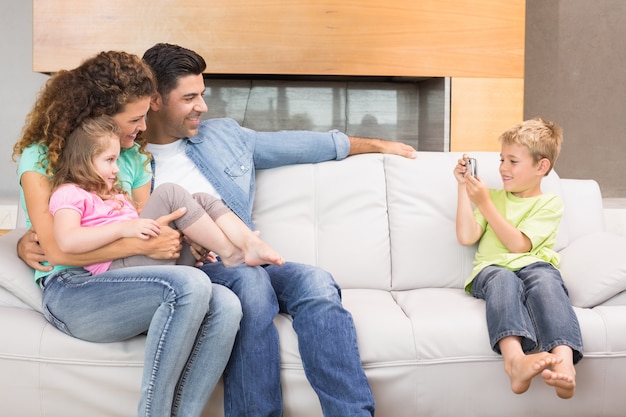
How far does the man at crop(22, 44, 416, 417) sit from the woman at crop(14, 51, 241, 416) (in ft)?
0.28

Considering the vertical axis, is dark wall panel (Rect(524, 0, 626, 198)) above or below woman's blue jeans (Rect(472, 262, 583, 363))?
above

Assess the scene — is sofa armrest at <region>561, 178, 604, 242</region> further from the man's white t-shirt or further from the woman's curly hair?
the woman's curly hair

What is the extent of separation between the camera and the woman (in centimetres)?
176

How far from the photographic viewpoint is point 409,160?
2598 millimetres

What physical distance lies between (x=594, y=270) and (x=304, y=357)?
925mm

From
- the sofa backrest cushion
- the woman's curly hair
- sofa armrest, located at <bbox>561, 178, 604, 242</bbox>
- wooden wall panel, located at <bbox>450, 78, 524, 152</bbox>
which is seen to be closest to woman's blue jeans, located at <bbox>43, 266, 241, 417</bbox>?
the woman's curly hair

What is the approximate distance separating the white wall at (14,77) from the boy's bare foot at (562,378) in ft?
10.5

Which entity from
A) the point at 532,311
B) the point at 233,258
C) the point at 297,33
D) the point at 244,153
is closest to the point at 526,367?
the point at 532,311

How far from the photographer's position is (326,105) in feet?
13.4

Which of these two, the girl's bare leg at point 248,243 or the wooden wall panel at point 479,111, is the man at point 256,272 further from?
the wooden wall panel at point 479,111

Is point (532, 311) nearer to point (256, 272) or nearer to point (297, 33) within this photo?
point (256, 272)

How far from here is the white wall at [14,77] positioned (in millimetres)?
4086

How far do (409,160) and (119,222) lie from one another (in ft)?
3.65

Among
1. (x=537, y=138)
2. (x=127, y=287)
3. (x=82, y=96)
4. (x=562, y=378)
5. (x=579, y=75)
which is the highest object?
(x=579, y=75)
